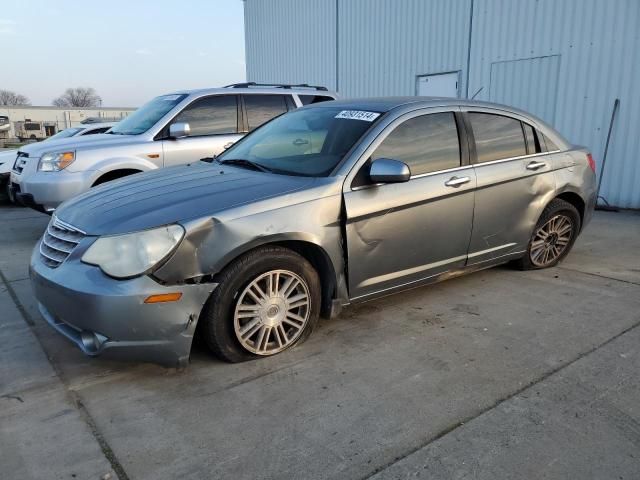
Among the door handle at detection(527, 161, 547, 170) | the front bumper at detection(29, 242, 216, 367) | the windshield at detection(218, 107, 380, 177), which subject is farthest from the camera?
the door handle at detection(527, 161, 547, 170)

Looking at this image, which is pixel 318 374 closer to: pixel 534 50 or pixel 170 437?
pixel 170 437

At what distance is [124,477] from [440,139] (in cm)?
306

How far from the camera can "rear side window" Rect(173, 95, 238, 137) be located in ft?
21.5

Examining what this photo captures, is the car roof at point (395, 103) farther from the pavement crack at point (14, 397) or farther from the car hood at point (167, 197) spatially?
the pavement crack at point (14, 397)

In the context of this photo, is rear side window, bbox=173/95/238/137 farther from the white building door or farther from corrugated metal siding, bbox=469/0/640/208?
corrugated metal siding, bbox=469/0/640/208

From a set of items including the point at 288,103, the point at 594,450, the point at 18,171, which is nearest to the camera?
the point at 594,450

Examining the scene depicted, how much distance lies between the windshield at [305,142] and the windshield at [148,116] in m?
2.63

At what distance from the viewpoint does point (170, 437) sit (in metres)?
2.46

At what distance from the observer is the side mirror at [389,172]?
3285 mm

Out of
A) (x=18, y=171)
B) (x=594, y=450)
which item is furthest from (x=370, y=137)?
(x=18, y=171)

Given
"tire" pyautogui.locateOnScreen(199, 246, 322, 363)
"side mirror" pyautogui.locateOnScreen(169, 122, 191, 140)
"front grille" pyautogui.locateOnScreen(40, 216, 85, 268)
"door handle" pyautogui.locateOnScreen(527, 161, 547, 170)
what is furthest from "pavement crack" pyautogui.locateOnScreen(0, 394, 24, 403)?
"door handle" pyautogui.locateOnScreen(527, 161, 547, 170)

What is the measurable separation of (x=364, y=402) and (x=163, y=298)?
1.22 metres

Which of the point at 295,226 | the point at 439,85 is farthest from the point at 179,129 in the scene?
the point at 439,85

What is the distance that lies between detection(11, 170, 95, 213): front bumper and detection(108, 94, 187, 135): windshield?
38.3 inches
